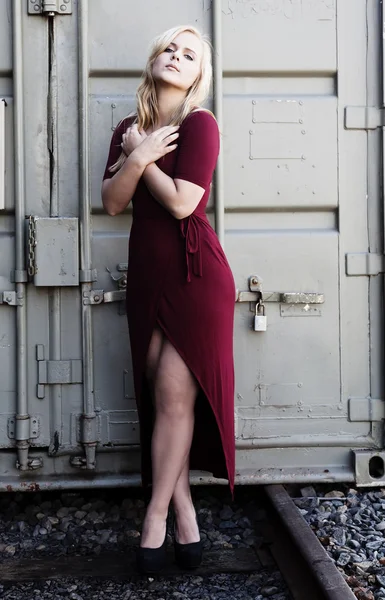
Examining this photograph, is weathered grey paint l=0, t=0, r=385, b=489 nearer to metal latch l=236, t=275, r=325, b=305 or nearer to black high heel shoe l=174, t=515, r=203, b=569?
metal latch l=236, t=275, r=325, b=305

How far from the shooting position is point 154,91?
301 cm

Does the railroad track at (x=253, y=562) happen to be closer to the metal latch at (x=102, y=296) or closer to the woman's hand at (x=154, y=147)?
the metal latch at (x=102, y=296)

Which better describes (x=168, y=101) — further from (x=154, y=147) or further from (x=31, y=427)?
(x=31, y=427)

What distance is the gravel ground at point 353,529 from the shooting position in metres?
2.67

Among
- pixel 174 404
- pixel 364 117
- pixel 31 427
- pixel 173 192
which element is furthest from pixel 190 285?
pixel 364 117

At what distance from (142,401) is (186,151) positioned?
3.51ft

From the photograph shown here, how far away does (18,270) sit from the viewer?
340 centimetres

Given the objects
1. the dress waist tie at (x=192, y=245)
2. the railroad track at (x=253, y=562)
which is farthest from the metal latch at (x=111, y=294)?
the railroad track at (x=253, y=562)

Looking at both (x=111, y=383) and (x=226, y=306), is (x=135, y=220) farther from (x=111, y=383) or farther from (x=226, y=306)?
(x=111, y=383)

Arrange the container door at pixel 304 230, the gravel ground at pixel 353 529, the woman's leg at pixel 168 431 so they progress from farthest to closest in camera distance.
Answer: the container door at pixel 304 230 < the woman's leg at pixel 168 431 < the gravel ground at pixel 353 529

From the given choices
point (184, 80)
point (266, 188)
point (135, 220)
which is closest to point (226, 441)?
point (135, 220)

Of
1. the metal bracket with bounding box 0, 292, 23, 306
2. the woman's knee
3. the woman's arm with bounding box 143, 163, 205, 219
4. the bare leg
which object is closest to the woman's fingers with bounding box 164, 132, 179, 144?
the woman's arm with bounding box 143, 163, 205, 219

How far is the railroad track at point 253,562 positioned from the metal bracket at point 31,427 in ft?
1.96

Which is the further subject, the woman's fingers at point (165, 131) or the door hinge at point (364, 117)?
the door hinge at point (364, 117)
